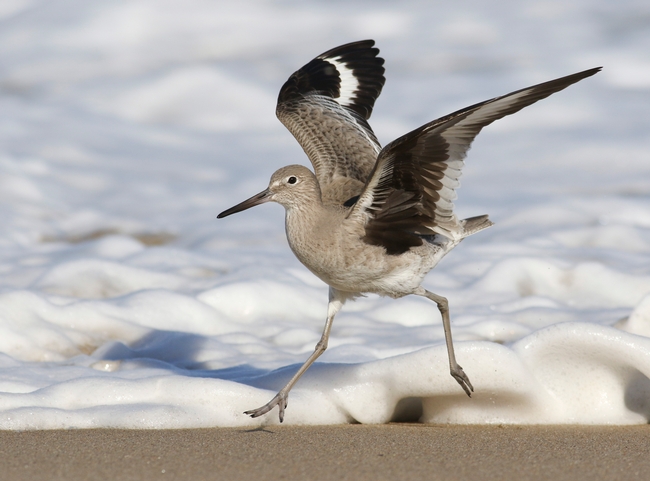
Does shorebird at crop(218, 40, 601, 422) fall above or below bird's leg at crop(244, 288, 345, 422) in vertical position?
above

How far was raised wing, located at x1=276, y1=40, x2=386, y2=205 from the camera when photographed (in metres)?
4.82

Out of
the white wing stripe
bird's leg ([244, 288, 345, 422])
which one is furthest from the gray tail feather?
the white wing stripe

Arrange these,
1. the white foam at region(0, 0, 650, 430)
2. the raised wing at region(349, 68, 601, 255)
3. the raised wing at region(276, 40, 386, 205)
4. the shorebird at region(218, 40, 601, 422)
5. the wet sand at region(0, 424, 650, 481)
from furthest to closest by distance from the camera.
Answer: the raised wing at region(276, 40, 386, 205) → the white foam at region(0, 0, 650, 430) → the shorebird at region(218, 40, 601, 422) → the raised wing at region(349, 68, 601, 255) → the wet sand at region(0, 424, 650, 481)

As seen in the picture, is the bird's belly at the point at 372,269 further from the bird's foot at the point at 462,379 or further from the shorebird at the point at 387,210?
the bird's foot at the point at 462,379

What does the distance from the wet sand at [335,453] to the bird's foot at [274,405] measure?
0.08 meters

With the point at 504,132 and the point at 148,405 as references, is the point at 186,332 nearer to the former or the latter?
the point at 148,405

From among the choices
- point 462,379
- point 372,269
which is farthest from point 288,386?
point 462,379

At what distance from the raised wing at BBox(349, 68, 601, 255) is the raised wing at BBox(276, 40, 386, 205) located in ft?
1.64

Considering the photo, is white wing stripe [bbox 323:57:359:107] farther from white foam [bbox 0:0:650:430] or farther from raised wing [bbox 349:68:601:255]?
raised wing [bbox 349:68:601:255]

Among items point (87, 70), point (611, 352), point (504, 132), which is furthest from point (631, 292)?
point (87, 70)

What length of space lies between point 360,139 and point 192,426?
215 centimetres

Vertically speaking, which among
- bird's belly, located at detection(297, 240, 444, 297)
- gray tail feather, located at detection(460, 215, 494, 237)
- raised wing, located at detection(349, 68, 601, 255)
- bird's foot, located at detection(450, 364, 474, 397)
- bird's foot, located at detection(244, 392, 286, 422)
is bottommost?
bird's foot, located at detection(244, 392, 286, 422)

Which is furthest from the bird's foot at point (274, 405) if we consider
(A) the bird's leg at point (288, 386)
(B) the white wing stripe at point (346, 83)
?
(B) the white wing stripe at point (346, 83)

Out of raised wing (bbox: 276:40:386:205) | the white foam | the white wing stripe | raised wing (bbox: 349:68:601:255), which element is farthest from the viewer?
the white wing stripe
